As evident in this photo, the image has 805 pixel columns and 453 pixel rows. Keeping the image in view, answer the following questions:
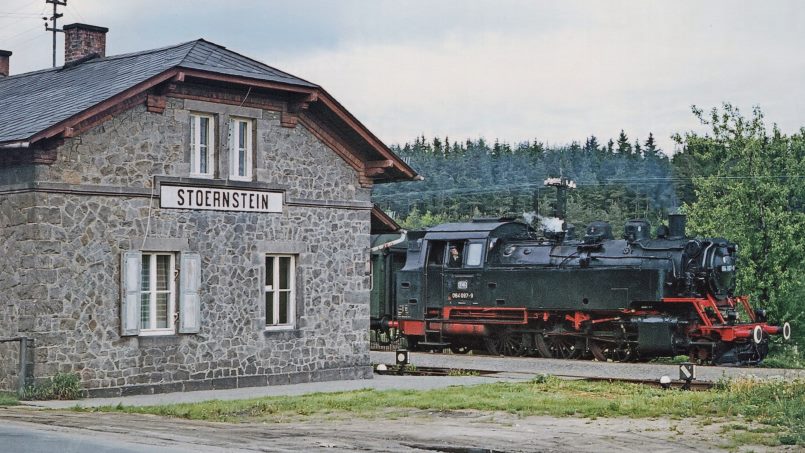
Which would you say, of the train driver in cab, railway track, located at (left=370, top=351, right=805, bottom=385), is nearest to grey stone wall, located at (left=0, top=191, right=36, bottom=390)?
railway track, located at (left=370, top=351, right=805, bottom=385)

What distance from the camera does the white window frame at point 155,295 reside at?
1828cm

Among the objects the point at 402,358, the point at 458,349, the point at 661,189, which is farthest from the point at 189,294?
the point at 661,189

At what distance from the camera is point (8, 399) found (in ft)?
53.6

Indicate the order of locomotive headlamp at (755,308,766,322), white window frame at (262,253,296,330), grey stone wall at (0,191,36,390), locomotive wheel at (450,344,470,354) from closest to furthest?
grey stone wall at (0,191,36,390), white window frame at (262,253,296,330), locomotive headlamp at (755,308,766,322), locomotive wheel at (450,344,470,354)

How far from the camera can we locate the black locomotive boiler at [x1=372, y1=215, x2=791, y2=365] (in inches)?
1041

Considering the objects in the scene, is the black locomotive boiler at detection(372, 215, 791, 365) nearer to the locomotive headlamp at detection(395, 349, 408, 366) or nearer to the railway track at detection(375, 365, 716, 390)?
the railway track at detection(375, 365, 716, 390)

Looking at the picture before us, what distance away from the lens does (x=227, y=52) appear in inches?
811

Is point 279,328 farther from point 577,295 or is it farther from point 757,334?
point 757,334

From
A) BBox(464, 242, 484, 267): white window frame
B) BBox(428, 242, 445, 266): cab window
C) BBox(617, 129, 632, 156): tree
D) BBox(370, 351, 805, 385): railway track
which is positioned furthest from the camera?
BBox(617, 129, 632, 156): tree

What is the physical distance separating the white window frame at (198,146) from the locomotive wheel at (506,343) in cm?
1263

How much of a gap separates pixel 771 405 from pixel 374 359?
1480 cm

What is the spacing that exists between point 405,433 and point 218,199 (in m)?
7.25

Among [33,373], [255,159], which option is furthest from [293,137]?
[33,373]

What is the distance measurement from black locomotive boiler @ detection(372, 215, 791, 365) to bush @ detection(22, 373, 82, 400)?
13764 millimetres
